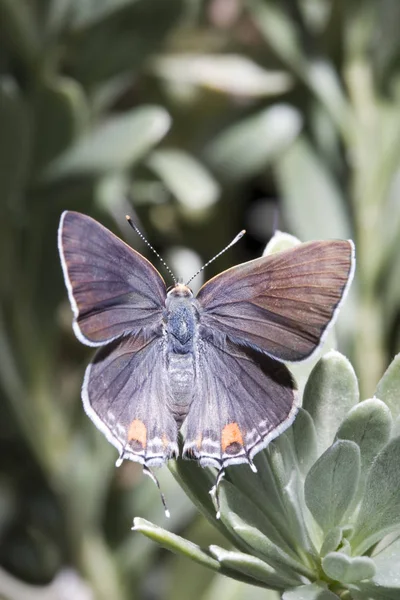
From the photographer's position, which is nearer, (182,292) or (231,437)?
(231,437)

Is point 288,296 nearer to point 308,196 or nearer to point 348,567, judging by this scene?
point 348,567

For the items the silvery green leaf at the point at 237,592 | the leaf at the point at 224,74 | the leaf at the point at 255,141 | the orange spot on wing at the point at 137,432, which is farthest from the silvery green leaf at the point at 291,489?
the leaf at the point at 224,74

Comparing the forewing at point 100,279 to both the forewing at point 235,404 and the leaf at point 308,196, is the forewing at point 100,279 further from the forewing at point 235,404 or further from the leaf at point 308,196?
the leaf at point 308,196

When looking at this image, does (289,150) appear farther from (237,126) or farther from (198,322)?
(198,322)

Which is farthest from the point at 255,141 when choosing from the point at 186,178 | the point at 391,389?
the point at 391,389

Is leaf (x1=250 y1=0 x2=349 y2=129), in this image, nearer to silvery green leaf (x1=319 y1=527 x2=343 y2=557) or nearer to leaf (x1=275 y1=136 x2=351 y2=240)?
leaf (x1=275 y1=136 x2=351 y2=240)
